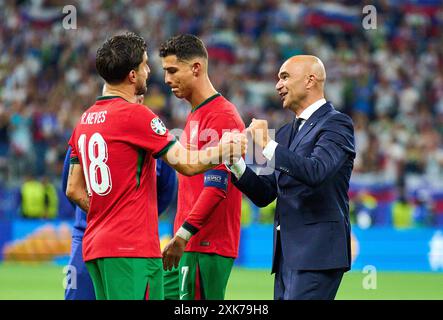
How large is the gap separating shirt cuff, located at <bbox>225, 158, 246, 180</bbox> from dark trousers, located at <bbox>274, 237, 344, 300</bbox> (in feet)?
2.26

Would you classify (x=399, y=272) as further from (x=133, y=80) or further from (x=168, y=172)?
(x=133, y=80)

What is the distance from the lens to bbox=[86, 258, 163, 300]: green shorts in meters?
5.40

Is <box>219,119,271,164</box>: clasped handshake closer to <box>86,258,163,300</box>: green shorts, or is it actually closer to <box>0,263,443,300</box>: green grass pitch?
<box>86,258,163,300</box>: green shorts

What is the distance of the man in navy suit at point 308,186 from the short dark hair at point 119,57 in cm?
86

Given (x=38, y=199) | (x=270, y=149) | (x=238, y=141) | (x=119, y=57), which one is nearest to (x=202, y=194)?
(x=270, y=149)

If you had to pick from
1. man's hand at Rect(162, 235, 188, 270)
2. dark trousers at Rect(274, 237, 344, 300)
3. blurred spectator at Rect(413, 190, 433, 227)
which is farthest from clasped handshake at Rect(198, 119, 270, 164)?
blurred spectator at Rect(413, 190, 433, 227)

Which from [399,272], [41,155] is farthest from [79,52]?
[399,272]

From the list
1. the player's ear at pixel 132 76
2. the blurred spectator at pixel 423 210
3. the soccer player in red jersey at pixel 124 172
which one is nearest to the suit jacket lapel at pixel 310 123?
the soccer player in red jersey at pixel 124 172

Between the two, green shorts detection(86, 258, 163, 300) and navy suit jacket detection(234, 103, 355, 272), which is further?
navy suit jacket detection(234, 103, 355, 272)

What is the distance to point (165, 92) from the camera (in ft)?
69.3

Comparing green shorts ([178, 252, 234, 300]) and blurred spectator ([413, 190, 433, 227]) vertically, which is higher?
blurred spectator ([413, 190, 433, 227])

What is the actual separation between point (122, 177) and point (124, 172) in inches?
1.3

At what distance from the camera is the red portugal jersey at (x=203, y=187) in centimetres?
651

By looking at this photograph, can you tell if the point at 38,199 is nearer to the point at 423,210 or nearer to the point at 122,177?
the point at 423,210
